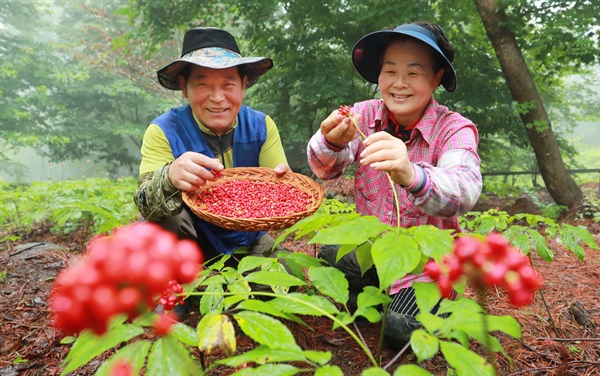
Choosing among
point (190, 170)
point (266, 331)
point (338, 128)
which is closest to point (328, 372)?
point (266, 331)

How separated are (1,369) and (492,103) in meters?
6.90

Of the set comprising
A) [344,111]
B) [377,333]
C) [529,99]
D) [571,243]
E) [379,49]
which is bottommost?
[377,333]

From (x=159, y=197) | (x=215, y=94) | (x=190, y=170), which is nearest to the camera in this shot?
(x=190, y=170)

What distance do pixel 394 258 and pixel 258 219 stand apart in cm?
107

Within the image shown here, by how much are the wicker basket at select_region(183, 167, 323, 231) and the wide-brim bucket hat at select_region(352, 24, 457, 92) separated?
84cm

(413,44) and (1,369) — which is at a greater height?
(413,44)

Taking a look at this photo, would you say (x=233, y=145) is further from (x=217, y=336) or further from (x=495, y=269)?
(x=495, y=269)

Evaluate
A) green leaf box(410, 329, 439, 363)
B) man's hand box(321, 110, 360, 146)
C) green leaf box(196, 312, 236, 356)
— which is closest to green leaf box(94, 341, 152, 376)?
green leaf box(196, 312, 236, 356)

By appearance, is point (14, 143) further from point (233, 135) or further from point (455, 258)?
→ point (455, 258)

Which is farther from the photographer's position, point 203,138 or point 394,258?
point 203,138

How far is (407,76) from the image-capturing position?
75.2 inches

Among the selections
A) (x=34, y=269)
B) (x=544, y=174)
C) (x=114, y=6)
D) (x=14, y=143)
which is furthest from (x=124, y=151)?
(x=544, y=174)

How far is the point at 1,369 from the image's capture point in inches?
68.0

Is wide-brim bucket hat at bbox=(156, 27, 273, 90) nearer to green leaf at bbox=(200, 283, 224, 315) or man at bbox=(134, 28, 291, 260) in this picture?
man at bbox=(134, 28, 291, 260)
